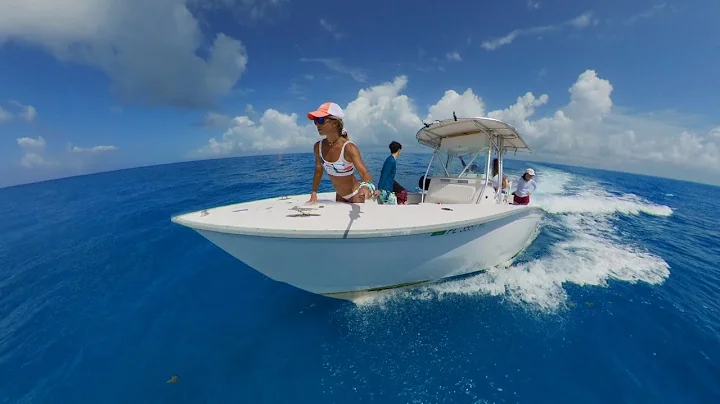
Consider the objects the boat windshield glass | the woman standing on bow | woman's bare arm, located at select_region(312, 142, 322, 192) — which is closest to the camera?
the woman standing on bow

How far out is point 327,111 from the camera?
11.3 ft

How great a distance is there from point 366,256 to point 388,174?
2017 mm

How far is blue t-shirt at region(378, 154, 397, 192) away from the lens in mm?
5200

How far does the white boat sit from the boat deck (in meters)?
0.01

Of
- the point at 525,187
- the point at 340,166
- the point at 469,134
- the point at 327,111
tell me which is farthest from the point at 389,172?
the point at 525,187

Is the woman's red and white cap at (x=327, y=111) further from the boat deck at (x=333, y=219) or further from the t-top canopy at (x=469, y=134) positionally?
the t-top canopy at (x=469, y=134)

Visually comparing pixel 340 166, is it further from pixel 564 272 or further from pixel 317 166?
pixel 564 272

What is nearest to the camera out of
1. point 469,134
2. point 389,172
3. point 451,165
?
point 389,172

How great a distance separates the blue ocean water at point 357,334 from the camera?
3332 millimetres

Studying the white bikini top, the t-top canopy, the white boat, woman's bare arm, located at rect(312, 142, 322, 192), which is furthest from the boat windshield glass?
woman's bare arm, located at rect(312, 142, 322, 192)

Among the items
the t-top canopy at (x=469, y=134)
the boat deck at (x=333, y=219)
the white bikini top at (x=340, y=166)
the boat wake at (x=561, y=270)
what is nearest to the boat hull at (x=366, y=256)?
the boat deck at (x=333, y=219)

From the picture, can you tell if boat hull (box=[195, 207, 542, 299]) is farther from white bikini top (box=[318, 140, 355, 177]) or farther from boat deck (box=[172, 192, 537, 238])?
white bikini top (box=[318, 140, 355, 177])

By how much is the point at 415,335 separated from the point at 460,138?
522 cm

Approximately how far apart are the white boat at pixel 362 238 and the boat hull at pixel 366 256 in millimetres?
15
